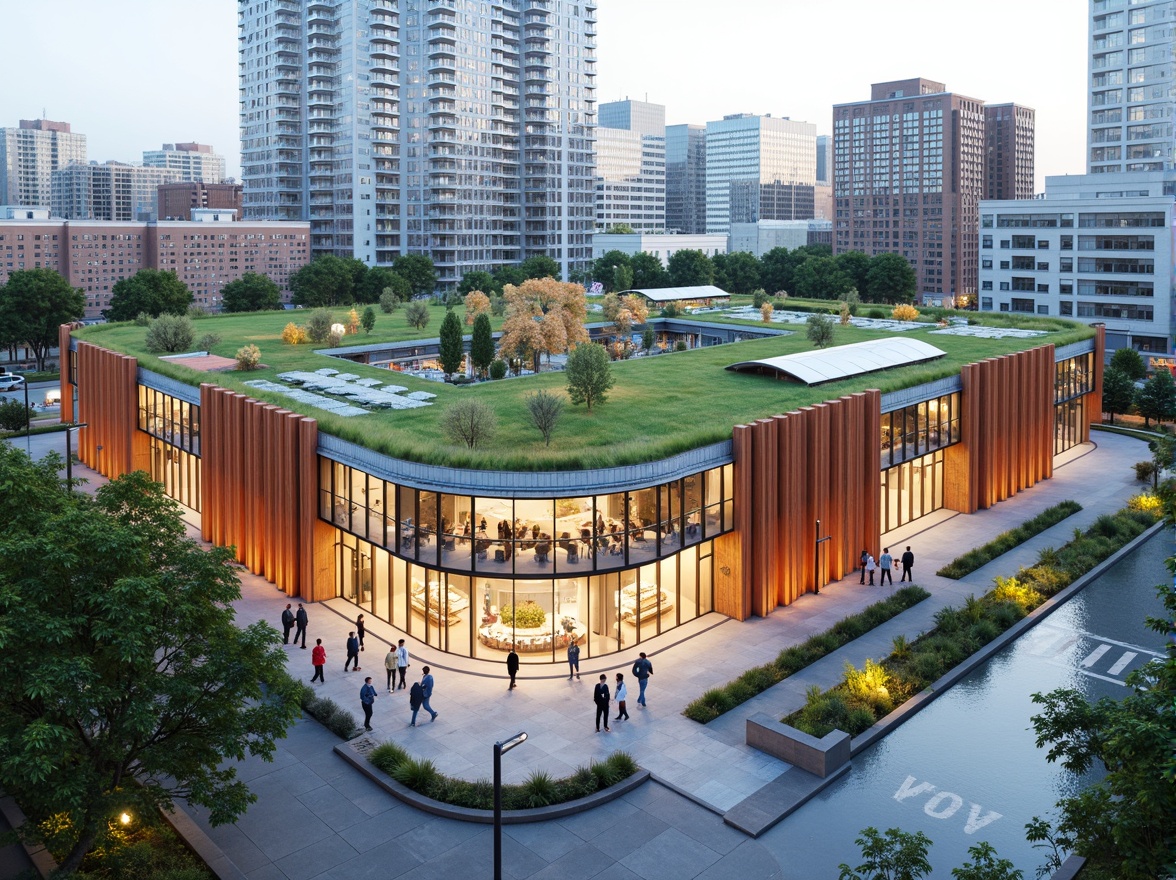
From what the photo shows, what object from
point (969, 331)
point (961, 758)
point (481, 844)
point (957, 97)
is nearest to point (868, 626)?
point (961, 758)

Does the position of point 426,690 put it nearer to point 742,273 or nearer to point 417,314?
point 417,314

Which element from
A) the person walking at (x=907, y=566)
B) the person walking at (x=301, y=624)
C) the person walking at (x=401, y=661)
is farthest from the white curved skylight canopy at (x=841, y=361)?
the person walking at (x=301, y=624)

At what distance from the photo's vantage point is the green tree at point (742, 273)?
11519 cm

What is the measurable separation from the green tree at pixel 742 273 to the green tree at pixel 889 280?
12968 mm

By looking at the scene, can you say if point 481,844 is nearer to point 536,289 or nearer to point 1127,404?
point 536,289

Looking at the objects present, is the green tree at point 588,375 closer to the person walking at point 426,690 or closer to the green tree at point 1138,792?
the person walking at point 426,690

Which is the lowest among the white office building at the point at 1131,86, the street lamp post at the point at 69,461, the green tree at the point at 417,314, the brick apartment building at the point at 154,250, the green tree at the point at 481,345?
the street lamp post at the point at 69,461

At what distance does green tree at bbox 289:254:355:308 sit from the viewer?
111 meters

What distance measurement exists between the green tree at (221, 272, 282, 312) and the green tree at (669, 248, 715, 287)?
43957 mm

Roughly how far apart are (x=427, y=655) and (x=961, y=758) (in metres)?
15.7

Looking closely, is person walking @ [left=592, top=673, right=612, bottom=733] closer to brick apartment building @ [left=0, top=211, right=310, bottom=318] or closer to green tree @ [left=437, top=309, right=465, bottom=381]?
green tree @ [left=437, top=309, right=465, bottom=381]

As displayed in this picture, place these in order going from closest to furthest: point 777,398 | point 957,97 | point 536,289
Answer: point 777,398 < point 536,289 < point 957,97

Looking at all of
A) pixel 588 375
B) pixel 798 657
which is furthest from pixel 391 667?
pixel 588 375

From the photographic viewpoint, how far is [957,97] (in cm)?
19050
